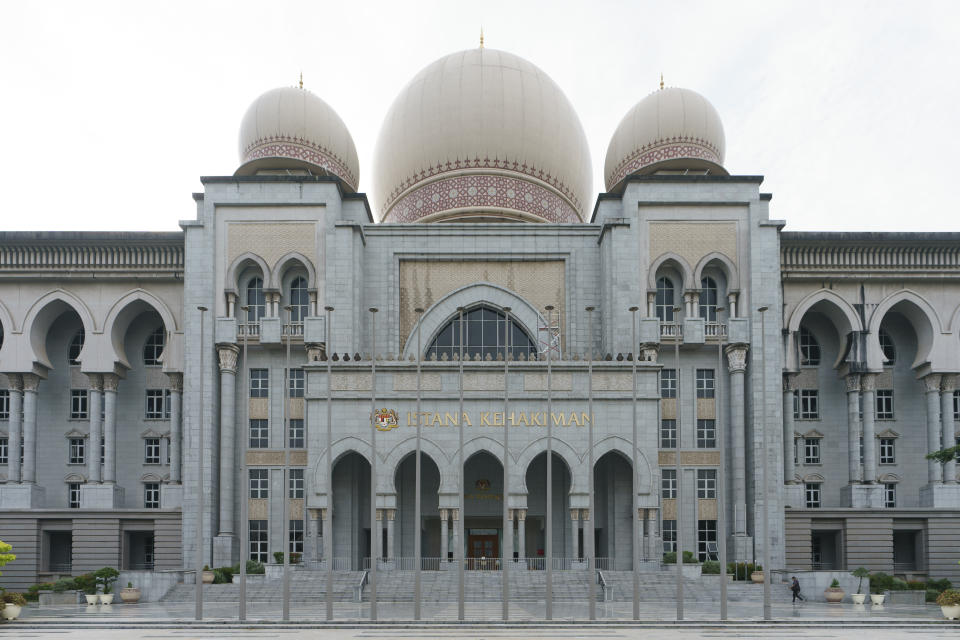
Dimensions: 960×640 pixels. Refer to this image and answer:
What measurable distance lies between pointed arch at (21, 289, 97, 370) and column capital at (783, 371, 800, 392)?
30242 mm

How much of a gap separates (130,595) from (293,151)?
2081 cm

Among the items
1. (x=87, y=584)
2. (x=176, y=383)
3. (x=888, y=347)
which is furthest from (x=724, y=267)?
(x=87, y=584)

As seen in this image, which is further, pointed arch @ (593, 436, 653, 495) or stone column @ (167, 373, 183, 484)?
stone column @ (167, 373, 183, 484)

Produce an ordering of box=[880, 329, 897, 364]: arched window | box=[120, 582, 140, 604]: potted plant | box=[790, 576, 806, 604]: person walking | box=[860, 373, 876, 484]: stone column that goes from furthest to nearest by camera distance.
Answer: box=[880, 329, 897, 364]: arched window
box=[860, 373, 876, 484]: stone column
box=[120, 582, 140, 604]: potted plant
box=[790, 576, 806, 604]: person walking

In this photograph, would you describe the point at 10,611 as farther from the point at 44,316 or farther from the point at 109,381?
the point at 44,316

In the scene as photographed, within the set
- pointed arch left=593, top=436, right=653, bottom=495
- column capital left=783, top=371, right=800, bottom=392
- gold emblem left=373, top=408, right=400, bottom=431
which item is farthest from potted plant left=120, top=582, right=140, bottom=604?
column capital left=783, top=371, right=800, bottom=392

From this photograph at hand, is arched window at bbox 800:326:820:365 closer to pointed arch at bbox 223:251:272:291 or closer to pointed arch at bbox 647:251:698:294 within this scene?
pointed arch at bbox 647:251:698:294

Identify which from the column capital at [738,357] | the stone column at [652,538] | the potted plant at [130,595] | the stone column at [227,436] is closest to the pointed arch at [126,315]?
the stone column at [227,436]

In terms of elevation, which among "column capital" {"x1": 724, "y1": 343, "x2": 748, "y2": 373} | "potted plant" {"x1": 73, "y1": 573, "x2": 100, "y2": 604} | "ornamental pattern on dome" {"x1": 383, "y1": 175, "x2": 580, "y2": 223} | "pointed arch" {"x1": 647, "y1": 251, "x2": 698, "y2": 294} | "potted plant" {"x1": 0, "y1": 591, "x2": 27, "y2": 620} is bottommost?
"potted plant" {"x1": 73, "y1": 573, "x2": 100, "y2": 604}

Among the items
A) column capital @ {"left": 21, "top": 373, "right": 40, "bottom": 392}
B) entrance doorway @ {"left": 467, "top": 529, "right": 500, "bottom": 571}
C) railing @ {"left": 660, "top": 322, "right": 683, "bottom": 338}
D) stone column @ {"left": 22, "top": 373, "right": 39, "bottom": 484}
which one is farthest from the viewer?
column capital @ {"left": 21, "top": 373, "right": 40, "bottom": 392}

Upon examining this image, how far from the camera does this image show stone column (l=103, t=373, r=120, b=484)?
4094 centimetres

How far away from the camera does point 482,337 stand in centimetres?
4131

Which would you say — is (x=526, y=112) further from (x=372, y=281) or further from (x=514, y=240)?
(x=372, y=281)

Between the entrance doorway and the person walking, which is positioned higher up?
the entrance doorway
